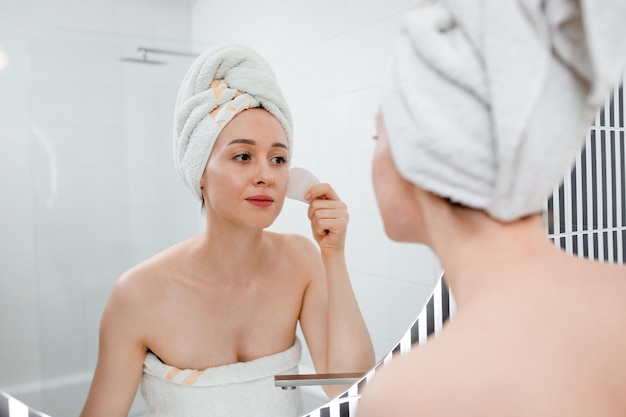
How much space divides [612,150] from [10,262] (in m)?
1.05

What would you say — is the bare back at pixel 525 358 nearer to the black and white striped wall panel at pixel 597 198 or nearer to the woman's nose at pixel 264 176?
the woman's nose at pixel 264 176

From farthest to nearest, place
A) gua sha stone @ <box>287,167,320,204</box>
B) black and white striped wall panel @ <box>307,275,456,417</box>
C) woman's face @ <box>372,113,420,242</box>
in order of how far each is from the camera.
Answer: black and white striped wall panel @ <box>307,275,456,417</box> < gua sha stone @ <box>287,167,320,204</box> < woman's face @ <box>372,113,420,242</box>

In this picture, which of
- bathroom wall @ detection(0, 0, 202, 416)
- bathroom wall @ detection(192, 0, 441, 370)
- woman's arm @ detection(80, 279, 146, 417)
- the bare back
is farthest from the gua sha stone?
the bare back

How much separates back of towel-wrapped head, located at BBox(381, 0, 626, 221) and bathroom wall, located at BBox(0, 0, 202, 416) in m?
0.36

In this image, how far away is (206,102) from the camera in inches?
27.0

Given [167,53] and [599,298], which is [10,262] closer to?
[167,53]

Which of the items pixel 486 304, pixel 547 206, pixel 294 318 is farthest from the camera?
pixel 547 206

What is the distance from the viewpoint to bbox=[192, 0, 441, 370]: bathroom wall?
2.51 feet

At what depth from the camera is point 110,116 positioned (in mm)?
678

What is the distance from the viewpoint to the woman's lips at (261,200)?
732mm

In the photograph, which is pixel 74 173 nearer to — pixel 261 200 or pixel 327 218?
pixel 261 200

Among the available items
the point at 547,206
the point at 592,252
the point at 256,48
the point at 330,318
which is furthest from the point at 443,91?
the point at 592,252

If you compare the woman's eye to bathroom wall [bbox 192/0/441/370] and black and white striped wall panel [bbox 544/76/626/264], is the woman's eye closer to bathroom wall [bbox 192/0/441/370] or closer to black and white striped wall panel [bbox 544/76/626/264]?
bathroom wall [bbox 192/0/441/370]

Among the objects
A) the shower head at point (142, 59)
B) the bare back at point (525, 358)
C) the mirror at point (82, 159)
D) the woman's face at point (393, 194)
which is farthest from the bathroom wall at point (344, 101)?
the bare back at point (525, 358)
